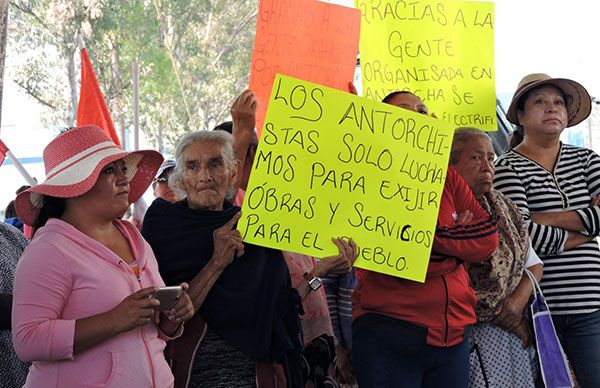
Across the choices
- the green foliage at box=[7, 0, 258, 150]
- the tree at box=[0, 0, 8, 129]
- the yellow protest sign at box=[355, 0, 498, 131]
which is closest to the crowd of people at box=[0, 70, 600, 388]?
the yellow protest sign at box=[355, 0, 498, 131]

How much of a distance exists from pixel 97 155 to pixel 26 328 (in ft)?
1.80

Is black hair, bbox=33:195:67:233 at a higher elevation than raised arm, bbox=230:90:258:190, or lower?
lower

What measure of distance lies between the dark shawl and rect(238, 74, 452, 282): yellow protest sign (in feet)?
0.47

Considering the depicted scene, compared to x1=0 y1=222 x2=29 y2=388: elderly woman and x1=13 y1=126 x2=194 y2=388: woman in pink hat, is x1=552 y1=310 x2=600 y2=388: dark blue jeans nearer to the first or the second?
x1=13 y1=126 x2=194 y2=388: woman in pink hat

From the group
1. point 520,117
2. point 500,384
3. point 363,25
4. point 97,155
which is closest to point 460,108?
point 520,117

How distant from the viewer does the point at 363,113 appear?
8.41 ft

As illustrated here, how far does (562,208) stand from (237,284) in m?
1.59

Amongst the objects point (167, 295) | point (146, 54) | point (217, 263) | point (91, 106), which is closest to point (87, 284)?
point (167, 295)

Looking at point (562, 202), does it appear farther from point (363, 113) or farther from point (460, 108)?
point (363, 113)

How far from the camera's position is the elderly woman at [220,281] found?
2373 mm

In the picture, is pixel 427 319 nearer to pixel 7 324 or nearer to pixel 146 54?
pixel 7 324

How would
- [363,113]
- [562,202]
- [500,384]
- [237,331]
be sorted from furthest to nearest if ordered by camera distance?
[562,202] < [500,384] < [363,113] < [237,331]

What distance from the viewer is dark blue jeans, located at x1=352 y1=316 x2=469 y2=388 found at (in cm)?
251

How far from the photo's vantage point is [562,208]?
10.5 feet
